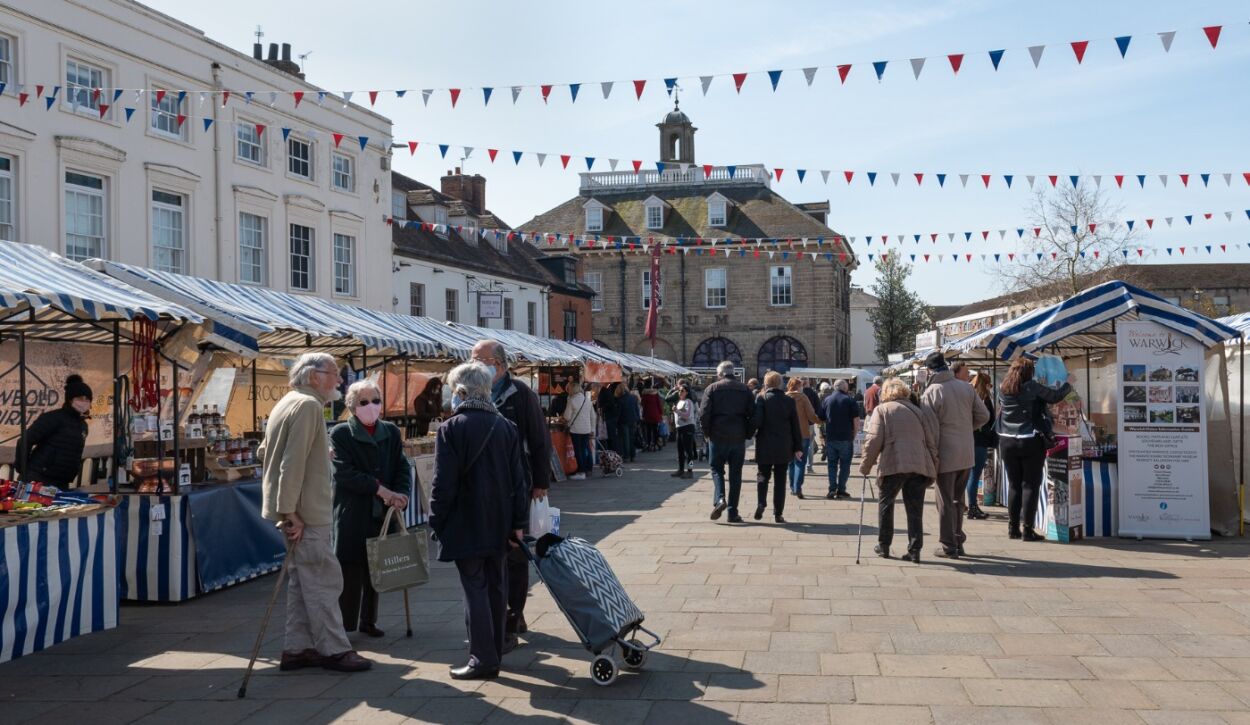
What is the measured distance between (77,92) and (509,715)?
50.9 feet

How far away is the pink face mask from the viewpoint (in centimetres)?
638

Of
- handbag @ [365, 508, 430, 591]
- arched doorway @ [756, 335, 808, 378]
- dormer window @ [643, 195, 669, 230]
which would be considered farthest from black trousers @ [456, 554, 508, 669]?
dormer window @ [643, 195, 669, 230]

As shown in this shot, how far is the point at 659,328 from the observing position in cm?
5075

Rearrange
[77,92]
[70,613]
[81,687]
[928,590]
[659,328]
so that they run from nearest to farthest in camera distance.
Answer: [81,687] → [70,613] → [928,590] → [77,92] → [659,328]

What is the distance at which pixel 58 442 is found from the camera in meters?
8.05

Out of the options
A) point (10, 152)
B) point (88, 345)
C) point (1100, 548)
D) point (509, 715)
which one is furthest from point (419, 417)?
point (509, 715)

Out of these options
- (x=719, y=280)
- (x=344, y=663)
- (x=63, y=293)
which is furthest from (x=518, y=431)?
(x=719, y=280)

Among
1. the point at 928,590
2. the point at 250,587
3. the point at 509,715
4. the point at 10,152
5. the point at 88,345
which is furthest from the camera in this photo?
the point at 10,152

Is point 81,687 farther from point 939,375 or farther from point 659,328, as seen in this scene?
point 659,328

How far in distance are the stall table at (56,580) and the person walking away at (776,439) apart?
6.77 m

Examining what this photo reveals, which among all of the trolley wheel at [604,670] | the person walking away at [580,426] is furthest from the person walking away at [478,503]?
the person walking away at [580,426]

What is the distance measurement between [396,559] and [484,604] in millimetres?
951

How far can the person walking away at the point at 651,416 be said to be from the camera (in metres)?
25.3

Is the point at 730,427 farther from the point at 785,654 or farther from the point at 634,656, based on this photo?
the point at 634,656
